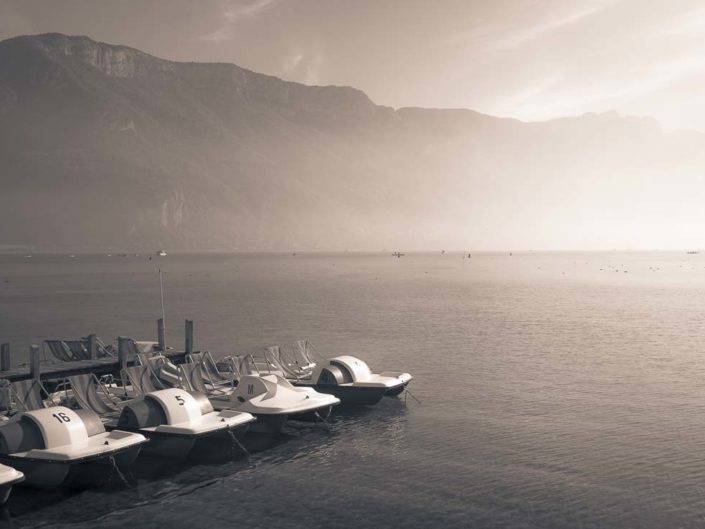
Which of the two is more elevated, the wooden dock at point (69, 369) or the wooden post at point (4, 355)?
the wooden post at point (4, 355)

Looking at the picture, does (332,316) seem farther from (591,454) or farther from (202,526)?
(202,526)

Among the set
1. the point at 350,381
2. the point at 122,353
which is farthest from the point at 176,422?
the point at 122,353

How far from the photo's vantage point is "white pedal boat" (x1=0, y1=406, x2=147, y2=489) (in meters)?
27.2

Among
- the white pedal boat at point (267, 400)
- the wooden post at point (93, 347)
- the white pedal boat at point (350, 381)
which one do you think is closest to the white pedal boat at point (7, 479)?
the white pedal boat at point (267, 400)

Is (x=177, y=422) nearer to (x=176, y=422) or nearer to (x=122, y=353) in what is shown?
(x=176, y=422)

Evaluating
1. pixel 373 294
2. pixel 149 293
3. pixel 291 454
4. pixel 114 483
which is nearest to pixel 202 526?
pixel 114 483

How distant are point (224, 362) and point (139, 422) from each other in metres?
14.1

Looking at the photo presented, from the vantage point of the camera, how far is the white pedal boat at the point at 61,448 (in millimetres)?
27156

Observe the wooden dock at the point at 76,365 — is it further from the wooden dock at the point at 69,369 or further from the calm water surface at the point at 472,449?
the calm water surface at the point at 472,449

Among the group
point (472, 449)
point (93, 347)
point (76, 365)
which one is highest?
point (93, 347)

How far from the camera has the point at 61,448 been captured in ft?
90.2

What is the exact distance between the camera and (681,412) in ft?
139

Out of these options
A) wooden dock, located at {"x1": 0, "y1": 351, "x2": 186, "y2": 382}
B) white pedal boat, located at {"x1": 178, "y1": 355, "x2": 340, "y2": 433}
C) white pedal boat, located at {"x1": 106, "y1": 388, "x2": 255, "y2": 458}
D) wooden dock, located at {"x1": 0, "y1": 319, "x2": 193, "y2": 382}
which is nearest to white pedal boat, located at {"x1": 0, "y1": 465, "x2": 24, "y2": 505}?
white pedal boat, located at {"x1": 106, "y1": 388, "x2": 255, "y2": 458}

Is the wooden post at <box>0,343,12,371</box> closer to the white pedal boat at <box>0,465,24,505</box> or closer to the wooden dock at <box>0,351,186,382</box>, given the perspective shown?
the wooden dock at <box>0,351,186,382</box>
